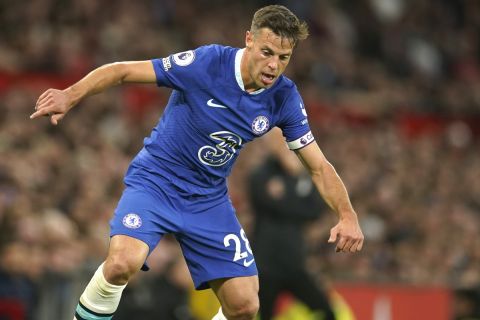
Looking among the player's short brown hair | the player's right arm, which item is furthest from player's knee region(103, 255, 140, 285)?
the player's short brown hair

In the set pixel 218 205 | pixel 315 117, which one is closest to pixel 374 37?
pixel 315 117

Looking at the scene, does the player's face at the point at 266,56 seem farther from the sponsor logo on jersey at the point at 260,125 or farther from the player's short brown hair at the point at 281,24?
the sponsor logo on jersey at the point at 260,125

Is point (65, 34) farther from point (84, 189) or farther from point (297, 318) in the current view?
point (297, 318)

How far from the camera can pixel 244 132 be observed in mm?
6906

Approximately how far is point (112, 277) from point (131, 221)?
34 cm

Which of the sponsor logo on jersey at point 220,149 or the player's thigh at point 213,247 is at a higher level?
the sponsor logo on jersey at point 220,149

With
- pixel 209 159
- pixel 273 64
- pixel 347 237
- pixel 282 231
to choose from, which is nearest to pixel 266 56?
pixel 273 64

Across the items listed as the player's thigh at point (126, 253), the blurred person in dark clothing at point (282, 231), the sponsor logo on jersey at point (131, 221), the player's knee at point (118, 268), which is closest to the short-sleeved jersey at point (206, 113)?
the sponsor logo on jersey at point (131, 221)

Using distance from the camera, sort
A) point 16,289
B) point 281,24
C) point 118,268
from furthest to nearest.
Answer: point 16,289 → point 281,24 → point 118,268

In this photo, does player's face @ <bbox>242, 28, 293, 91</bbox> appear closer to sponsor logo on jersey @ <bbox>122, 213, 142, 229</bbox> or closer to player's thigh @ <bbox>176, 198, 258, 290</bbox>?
player's thigh @ <bbox>176, 198, 258, 290</bbox>

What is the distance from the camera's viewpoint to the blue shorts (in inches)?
262

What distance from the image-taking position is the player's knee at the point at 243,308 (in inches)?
274

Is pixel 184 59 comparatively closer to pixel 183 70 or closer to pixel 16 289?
pixel 183 70

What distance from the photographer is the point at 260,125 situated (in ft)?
22.7
